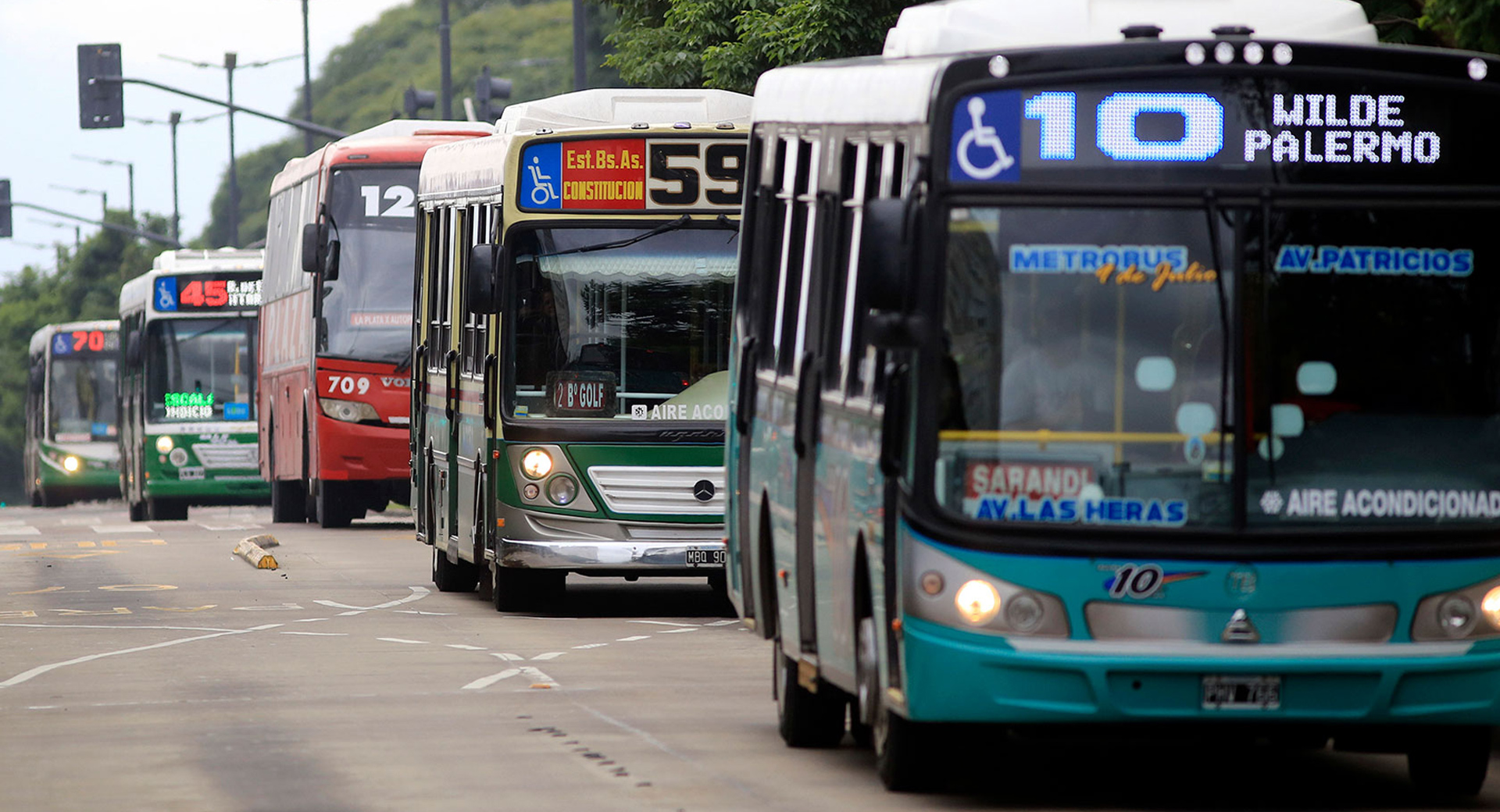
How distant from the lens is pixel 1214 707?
954cm

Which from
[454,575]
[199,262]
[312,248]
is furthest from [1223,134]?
[199,262]

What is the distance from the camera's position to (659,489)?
18.9 metres

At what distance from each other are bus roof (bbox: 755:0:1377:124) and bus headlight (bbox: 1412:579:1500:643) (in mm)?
1865

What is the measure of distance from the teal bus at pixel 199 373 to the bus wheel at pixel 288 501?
4809mm

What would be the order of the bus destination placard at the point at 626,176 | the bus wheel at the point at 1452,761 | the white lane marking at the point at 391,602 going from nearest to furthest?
the bus wheel at the point at 1452,761 < the bus destination placard at the point at 626,176 < the white lane marking at the point at 391,602

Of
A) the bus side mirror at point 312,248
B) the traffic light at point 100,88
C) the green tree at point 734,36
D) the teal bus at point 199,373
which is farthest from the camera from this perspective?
the traffic light at point 100,88

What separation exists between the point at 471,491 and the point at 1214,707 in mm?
11432

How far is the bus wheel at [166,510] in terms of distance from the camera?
4428cm

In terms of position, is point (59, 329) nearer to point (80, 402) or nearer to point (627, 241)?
point (80, 402)

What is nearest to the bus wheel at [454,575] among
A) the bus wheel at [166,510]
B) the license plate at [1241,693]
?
the license plate at [1241,693]

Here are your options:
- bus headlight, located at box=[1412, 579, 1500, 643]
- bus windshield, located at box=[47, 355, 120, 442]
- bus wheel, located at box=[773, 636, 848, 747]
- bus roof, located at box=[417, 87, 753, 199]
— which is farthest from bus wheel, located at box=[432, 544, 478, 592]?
bus windshield, located at box=[47, 355, 120, 442]

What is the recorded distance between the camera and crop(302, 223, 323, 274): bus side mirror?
3181 centimetres

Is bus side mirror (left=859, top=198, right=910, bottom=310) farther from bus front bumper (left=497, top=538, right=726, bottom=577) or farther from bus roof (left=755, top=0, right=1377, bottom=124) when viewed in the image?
bus front bumper (left=497, top=538, right=726, bottom=577)

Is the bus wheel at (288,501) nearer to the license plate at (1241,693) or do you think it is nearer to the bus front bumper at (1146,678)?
the bus front bumper at (1146,678)
